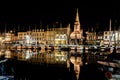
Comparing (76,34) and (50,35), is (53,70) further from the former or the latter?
(76,34)

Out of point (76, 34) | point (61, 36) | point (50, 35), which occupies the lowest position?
point (61, 36)

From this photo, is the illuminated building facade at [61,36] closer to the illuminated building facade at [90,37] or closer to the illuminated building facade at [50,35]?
the illuminated building facade at [50,35]

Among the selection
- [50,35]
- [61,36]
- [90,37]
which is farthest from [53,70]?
[90,37]

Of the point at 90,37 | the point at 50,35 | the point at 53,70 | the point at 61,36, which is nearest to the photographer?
the point at 53,70

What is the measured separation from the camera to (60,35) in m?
69.2

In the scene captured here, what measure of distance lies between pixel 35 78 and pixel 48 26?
180ft

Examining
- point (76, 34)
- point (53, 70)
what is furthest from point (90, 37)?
point (53, 70)

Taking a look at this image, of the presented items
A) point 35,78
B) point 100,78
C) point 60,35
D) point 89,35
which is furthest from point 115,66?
point 89,35

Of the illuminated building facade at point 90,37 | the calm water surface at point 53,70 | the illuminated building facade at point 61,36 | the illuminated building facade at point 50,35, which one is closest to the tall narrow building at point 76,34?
the illuminated building facade at point 61,36

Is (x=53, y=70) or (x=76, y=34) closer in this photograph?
(x=53, y=70)

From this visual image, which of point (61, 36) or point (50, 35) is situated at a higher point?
point (50, 35)

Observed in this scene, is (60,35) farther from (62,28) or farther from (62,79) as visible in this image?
(62,79)

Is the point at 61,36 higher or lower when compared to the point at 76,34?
lower

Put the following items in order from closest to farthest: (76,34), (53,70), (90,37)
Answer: (53,70)
(76,34)
(90,37)
